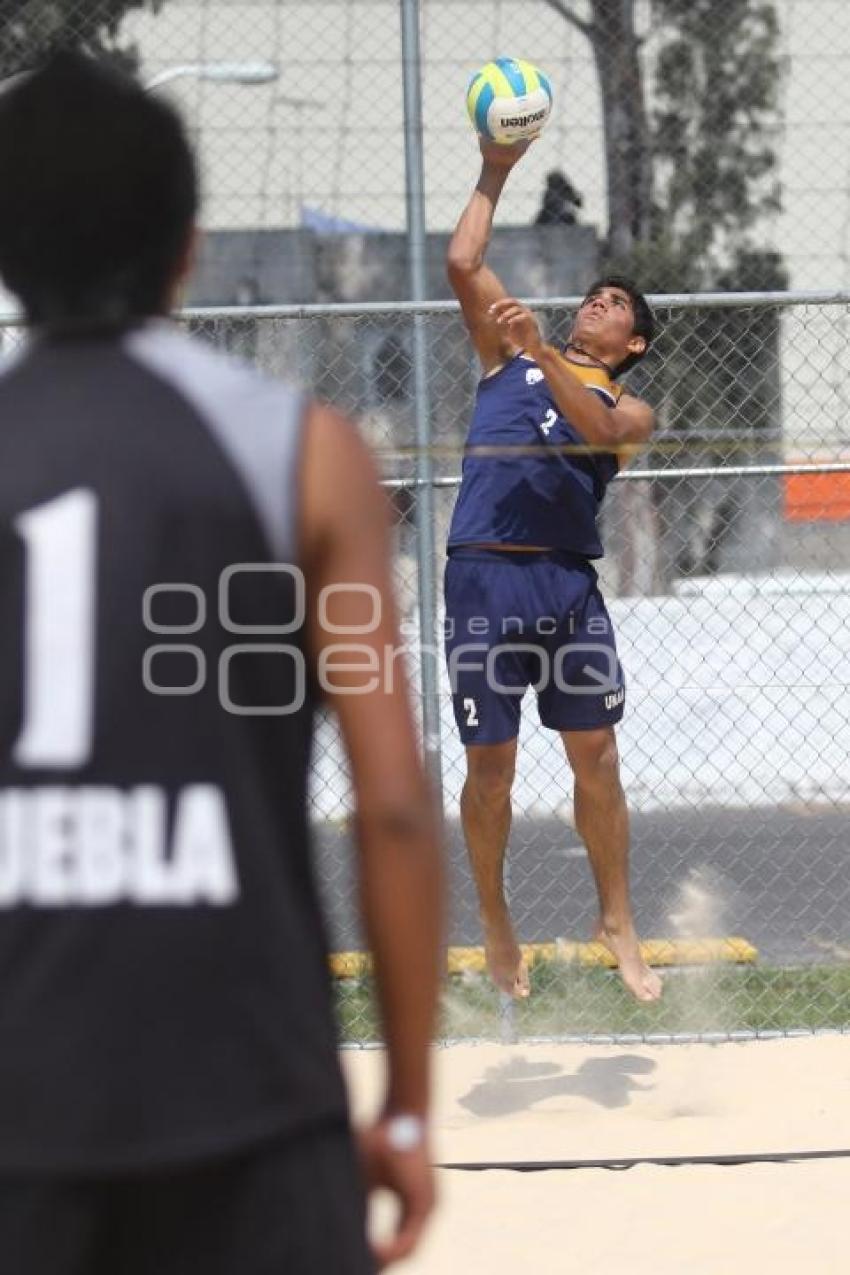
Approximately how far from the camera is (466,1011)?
6.30m

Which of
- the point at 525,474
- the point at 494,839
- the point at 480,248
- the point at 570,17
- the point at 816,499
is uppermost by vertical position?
the point at 570,17

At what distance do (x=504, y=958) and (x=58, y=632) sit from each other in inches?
160

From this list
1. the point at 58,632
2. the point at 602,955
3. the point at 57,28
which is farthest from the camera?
the point at 57,28

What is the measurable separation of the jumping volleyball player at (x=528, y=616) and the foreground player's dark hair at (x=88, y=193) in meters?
3.72

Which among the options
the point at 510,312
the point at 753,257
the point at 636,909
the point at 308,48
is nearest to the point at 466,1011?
the point at 636,909

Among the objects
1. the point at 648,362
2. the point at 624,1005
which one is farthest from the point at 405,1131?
the point at 648,362

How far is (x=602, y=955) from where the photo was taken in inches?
257

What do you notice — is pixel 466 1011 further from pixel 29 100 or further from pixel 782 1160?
pixel 29 100

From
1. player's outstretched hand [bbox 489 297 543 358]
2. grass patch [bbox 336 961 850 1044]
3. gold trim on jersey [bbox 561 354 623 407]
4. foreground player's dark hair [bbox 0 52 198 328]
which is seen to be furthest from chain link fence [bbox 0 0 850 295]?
foreground player's dark hair [bbox 0 52 198 328]

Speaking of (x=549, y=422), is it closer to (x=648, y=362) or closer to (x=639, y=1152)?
(x=639, y=1152)

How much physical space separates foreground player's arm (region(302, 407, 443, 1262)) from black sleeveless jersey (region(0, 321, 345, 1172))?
35 mm

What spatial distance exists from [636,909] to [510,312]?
10.9ft

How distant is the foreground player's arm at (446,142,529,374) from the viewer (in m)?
5.14

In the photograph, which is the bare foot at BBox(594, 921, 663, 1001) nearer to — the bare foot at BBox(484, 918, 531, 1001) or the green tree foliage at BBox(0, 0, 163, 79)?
the bare foot at BBox(484, 918, 531, 1001)
